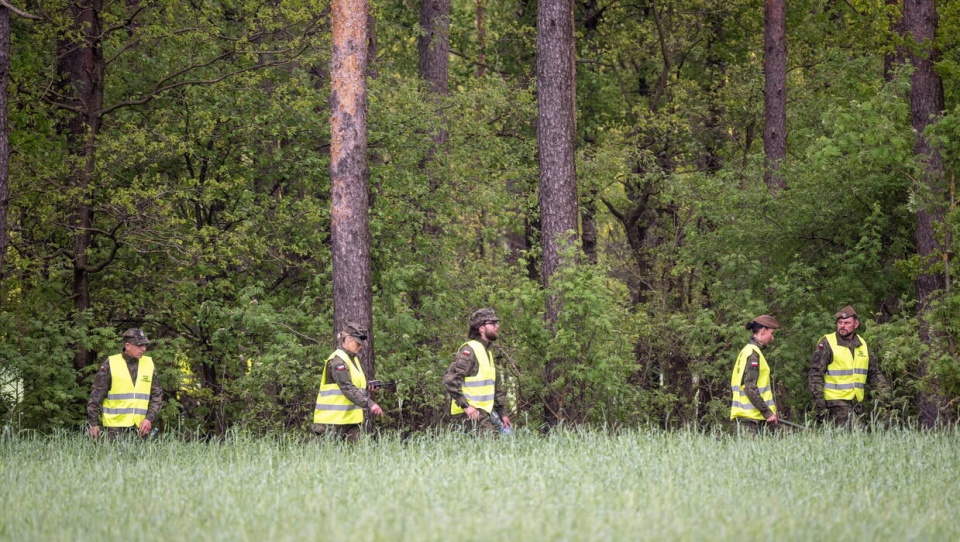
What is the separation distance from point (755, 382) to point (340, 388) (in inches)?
170

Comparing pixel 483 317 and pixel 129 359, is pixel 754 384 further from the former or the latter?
pixel 129 359

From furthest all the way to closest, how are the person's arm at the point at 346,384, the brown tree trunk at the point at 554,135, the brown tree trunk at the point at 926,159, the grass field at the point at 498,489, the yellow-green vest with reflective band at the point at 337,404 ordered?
the brown tree trunk at the point at 554,135 < the brown tree trunk at the point at 926,159 < the yellow-green vest with reflective band at the point at 337,404 < the person's arm at the point at 346,384 < the grass field at the point at 498,489

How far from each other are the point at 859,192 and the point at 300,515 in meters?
12.5

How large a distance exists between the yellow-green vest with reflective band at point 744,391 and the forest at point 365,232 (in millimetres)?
2605

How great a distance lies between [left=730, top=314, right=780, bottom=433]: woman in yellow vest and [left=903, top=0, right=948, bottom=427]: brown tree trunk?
2843 mm

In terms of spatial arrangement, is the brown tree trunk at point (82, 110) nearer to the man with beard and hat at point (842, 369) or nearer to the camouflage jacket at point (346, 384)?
the camouflage jacket at point (346, 384)

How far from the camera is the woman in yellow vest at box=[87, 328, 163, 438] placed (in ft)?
43.1

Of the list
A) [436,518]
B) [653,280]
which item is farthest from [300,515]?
[653,280]

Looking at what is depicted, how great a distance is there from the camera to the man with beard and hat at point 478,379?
1234 cm

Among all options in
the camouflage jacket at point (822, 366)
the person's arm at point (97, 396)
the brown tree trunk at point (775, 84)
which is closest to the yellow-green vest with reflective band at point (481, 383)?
the person's arm at point (97, 396)

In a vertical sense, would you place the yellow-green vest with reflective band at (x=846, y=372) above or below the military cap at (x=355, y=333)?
below

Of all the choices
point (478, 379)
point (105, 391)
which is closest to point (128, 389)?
point (105, 391)

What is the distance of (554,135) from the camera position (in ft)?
53.9

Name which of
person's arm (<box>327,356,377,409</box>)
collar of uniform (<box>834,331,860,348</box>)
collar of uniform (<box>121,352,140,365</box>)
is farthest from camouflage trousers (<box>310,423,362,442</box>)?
collar of uniform (<box>834,331,860,348</box>)
